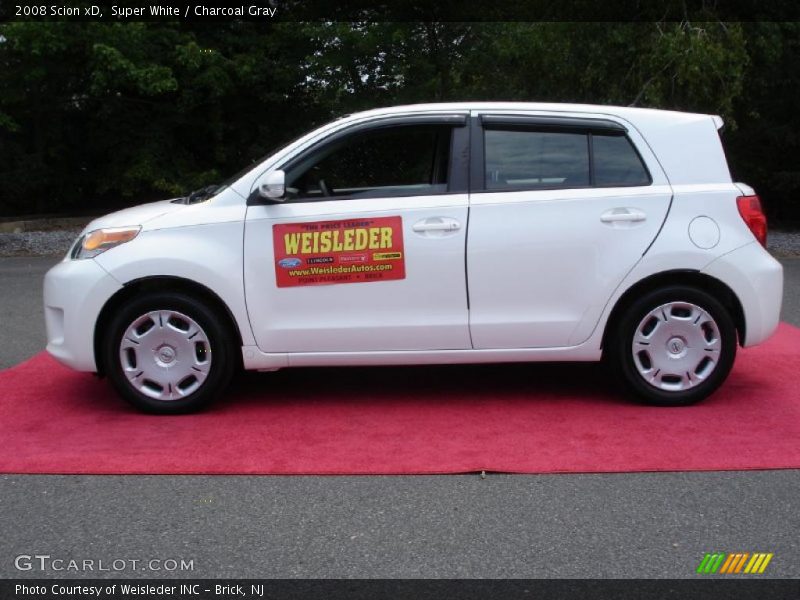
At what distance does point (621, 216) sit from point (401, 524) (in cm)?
246

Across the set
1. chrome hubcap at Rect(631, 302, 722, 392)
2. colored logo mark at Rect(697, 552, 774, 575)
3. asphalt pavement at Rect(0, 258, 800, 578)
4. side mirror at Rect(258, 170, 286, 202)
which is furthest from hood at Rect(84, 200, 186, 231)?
colored logo mark at Rect(697, 552, 774, 575)

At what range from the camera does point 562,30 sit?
584 inches

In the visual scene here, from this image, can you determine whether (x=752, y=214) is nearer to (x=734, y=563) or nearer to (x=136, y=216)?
(x=734, y=563)

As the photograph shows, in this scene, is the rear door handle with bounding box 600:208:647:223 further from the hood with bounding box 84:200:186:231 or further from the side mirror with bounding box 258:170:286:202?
the hood with bounding box 84:200:186:231

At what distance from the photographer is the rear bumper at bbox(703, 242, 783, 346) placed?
5480 mm

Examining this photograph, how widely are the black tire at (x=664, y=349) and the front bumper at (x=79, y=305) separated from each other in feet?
9.75

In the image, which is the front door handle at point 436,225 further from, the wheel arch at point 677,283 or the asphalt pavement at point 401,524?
the asphalt pavement at point 401,524

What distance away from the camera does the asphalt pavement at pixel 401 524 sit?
11.6ft

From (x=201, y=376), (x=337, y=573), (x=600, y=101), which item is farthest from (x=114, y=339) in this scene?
(x=600, y=101)

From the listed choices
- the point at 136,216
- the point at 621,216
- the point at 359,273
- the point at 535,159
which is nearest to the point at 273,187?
the point at 359,273

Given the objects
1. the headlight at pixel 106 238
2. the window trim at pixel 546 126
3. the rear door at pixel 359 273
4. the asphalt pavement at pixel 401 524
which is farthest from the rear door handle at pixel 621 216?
the headlight at pixel 106 238

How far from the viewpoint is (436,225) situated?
543cm

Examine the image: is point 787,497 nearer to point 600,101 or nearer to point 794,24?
point 600,101

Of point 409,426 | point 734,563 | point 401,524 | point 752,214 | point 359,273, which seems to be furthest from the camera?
point 752,214
